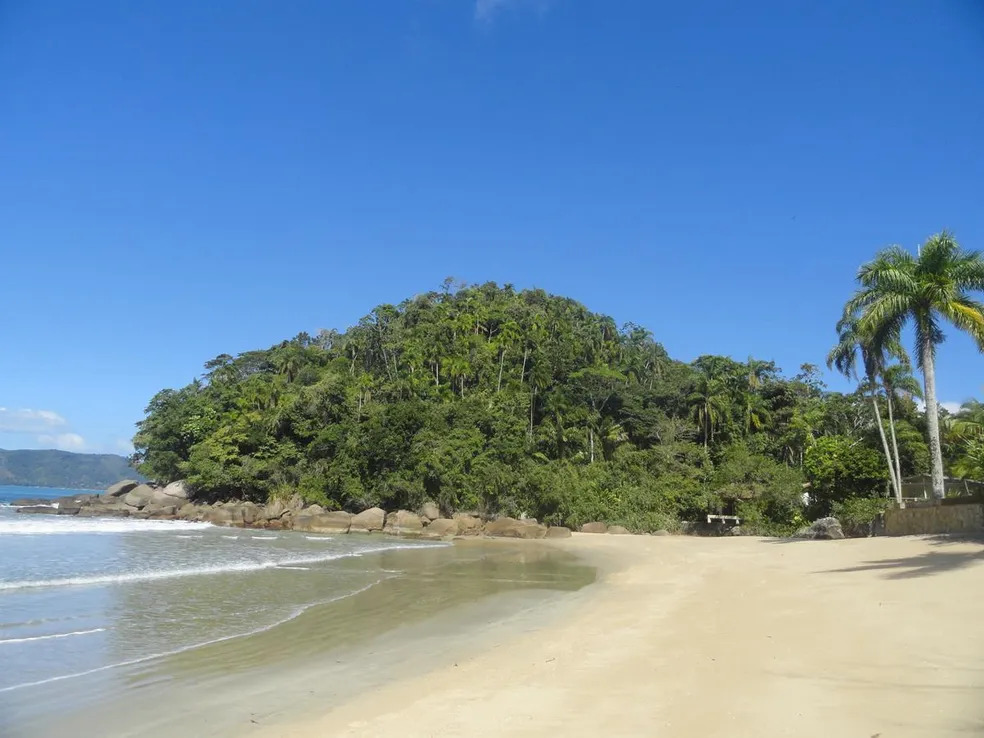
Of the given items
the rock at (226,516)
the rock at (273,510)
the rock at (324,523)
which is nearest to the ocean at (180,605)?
the rock at (324,523)

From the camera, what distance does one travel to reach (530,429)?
6069cm

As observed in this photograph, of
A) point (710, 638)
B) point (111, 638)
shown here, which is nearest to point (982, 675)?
point (710, 638)

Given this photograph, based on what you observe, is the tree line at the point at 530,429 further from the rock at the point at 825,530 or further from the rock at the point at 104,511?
the rock at the point at 104,511

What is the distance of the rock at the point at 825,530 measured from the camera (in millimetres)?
26513

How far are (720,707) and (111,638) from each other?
989 centimetres

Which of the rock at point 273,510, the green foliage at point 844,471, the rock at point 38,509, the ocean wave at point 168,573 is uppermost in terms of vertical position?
the green foliage at point 844,471

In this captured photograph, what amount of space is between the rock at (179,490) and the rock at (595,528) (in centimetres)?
3701

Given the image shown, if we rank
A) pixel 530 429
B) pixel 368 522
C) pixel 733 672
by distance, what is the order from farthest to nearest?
pixel 530 429, pixel 368 522, pixel 733 672

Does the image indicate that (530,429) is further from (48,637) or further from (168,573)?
(48,637)

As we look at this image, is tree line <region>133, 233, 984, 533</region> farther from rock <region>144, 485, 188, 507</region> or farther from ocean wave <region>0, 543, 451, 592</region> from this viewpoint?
ocean wave <region>0, 543, 451, 592</region>

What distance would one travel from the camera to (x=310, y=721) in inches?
272

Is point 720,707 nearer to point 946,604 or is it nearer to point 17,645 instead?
point 946,604

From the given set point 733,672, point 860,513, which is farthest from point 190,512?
point 733,672

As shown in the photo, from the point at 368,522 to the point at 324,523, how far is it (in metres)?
3.09
